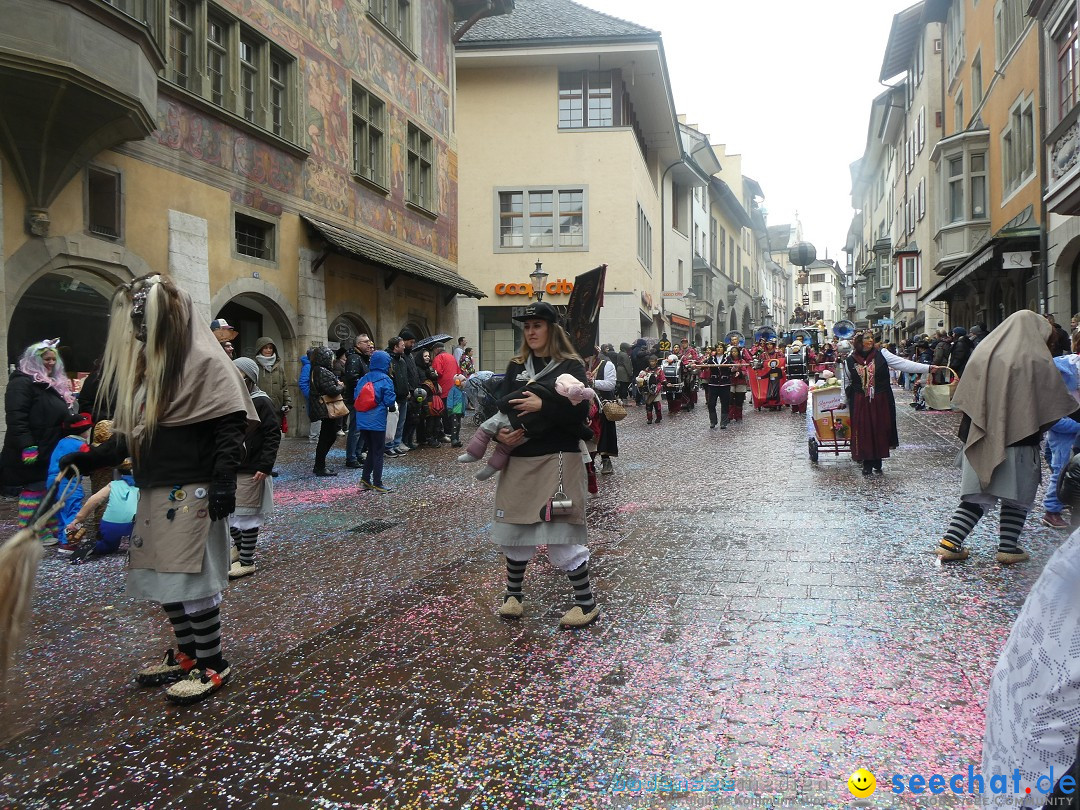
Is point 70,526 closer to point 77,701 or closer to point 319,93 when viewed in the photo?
point 77,701

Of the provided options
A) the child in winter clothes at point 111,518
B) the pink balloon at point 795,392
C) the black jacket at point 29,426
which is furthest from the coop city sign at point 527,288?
the child in winter clothes at point 111,518

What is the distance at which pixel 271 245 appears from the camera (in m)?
15.5

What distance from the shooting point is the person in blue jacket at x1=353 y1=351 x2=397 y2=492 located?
964cm

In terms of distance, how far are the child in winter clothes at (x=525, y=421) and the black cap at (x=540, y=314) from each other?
14.7 inches

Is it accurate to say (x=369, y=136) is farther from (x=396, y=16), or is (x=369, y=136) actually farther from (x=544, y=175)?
(x=544, y=175)

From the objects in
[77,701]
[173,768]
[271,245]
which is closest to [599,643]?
[173,768]

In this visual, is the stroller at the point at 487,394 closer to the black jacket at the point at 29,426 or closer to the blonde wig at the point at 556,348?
the blonde wig at the point at 556,348

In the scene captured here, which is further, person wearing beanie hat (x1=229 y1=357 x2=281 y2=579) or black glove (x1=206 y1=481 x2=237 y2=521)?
person wearing beanie hat (x1=229 y1=357 x2=281 y2=579)

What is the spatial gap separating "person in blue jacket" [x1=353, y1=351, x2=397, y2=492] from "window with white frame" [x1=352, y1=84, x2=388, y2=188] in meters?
10.1

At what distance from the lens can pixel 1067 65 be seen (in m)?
16.9

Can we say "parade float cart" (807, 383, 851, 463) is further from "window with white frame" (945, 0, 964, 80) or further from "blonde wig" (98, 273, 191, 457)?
"window with white frame" (945, 0, 964, 80)

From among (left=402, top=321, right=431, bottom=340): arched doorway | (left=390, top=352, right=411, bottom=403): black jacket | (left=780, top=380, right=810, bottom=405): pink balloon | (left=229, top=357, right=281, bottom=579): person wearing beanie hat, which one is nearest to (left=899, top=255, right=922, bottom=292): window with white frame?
(left=780, top=380, right=810, bottom=405): pink balloon

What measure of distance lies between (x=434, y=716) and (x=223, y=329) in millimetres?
5218

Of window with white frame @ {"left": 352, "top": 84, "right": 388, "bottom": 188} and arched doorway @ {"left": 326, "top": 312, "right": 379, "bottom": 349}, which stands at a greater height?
window with white frame @ {"left": 352, "top": 84, "right": 388, "bottom": 188}
